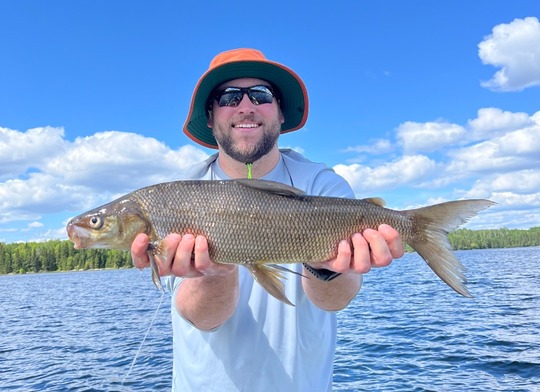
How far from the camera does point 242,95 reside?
4559mm

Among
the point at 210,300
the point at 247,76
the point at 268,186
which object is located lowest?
the point at 210,300

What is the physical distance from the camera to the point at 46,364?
623 inches

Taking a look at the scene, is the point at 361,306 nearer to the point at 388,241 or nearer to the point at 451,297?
the point at 451,297

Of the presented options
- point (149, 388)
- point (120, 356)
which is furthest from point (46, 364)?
point (149, 388)

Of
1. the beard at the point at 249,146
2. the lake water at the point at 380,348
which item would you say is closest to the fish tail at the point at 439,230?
the beard at the point at 249,146

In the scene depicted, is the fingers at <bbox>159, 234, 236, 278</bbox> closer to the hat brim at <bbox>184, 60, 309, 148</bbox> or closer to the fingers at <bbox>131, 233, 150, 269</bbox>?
the fingers at <bbox>131, 233, 150, 269</bbox>

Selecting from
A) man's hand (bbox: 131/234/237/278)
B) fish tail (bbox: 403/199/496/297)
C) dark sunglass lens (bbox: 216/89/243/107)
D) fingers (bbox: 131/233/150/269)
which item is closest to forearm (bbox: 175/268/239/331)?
man's hand (bbox: 131/234/237/278)

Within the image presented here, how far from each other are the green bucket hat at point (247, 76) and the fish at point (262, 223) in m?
1.36

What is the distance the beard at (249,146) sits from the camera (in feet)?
14.3

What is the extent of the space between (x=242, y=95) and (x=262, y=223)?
1442mm

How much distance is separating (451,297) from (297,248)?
2217cm

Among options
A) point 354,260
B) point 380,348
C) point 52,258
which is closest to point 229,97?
point 354,260

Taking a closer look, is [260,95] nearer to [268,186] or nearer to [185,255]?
[268,186]

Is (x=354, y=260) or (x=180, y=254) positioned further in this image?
(x=354, y=260)
